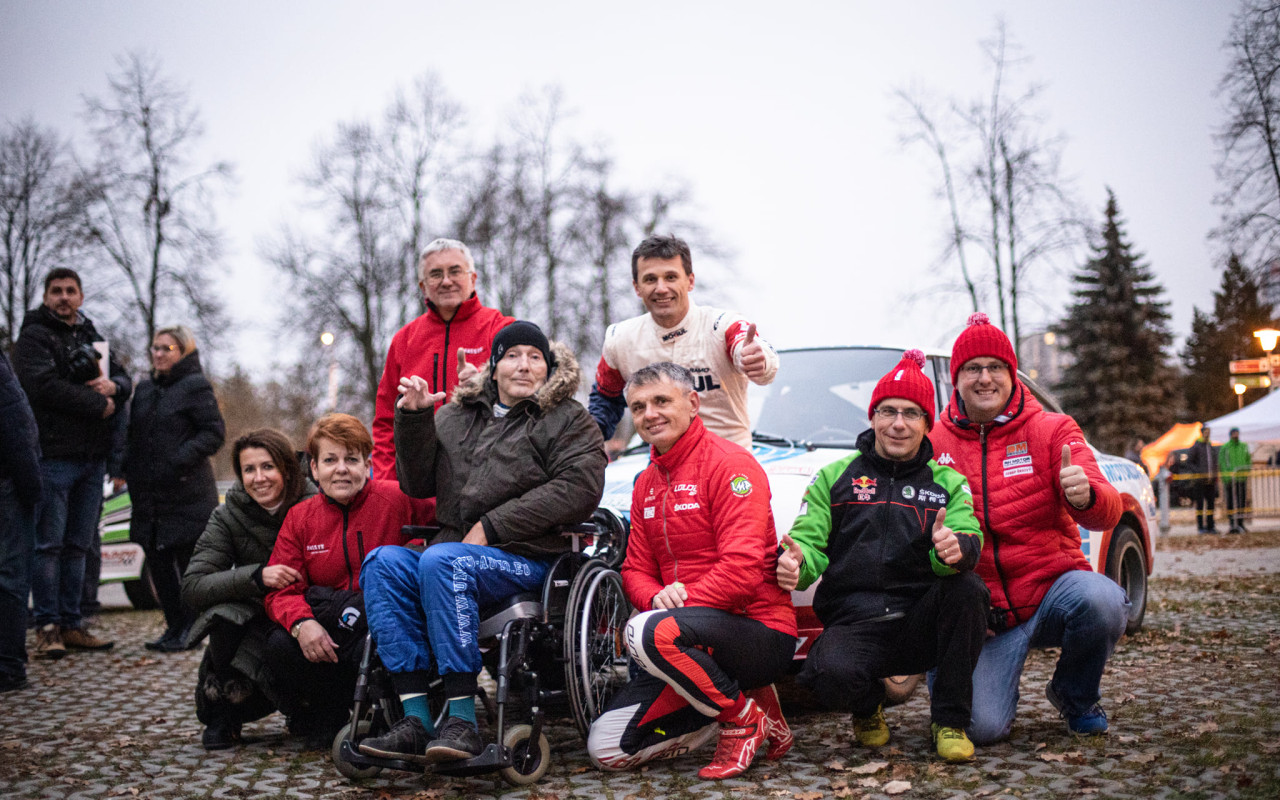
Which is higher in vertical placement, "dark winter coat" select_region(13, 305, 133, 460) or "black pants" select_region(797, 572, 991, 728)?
"dark winter coat" select_region(13, 305, 133, 460)

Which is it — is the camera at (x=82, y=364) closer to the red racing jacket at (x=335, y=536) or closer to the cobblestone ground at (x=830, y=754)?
the cobblestone ground at (x=830, y=754)

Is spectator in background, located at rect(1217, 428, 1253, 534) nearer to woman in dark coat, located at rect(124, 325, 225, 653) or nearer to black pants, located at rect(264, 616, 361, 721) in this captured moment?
woman in dark coat, located at rect(124, 325, 225, 653)

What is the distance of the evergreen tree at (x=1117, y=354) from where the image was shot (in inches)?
1694

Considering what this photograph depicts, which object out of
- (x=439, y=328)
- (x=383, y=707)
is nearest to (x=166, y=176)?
(x=439, y=328)

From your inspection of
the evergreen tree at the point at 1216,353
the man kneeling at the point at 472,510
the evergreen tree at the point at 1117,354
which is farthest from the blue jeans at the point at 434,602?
the evergreen tree at the point at 1216,353

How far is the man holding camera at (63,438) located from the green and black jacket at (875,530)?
5.48m

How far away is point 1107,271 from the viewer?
145ft

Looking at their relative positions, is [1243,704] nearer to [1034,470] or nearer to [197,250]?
[1034,470]

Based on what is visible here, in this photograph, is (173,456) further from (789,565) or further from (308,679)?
(789,565)

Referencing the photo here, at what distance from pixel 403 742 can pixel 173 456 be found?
187 inches

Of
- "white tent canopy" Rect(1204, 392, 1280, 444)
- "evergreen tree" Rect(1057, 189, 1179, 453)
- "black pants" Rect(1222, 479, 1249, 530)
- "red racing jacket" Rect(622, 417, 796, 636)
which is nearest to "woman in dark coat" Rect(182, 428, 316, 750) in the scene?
"red racing jacket" Rect(622, 417, 796, 636)

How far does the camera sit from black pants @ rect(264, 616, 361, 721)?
456 centimetres

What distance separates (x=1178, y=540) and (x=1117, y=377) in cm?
2721

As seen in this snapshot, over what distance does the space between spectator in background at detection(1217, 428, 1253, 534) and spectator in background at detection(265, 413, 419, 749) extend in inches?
760
